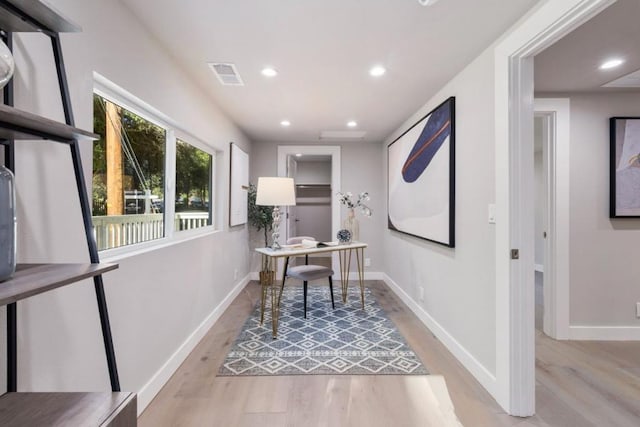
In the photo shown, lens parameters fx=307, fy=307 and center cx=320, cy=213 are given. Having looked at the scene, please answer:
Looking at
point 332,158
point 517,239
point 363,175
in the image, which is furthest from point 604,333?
point 332,158

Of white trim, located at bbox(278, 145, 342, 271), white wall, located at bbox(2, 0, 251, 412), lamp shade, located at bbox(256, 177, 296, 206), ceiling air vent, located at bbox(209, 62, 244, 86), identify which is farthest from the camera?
white trim, located at bbox(278, 145, 342, 271)

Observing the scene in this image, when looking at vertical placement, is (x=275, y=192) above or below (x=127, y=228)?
above

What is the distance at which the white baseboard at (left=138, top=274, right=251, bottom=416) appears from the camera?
5.93 ft

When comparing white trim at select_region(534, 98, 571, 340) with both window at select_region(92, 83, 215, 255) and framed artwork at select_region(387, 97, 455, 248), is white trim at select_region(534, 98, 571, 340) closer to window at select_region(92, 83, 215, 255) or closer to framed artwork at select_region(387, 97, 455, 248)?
framed artwork at select_region(387, 97, 455, 248)

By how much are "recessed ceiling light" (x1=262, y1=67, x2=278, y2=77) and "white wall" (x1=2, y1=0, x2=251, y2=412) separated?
2.04 ft

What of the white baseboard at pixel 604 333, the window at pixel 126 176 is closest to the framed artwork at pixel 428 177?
the white baseboard at pixel 604 333

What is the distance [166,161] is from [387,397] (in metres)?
2.28

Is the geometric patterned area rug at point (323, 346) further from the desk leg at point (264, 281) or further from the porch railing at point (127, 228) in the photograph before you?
the porch railing at point (127, 228)

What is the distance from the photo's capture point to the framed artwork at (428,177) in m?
2.52

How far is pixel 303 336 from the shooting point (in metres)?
2.76

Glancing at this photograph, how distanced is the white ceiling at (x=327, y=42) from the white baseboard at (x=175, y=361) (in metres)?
2.10

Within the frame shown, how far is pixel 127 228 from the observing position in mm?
1863

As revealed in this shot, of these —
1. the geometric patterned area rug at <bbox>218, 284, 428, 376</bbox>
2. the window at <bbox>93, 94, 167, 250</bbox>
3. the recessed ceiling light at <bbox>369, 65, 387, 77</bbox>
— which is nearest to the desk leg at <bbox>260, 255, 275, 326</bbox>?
the geometric patterned area rug at <bbox>218, 284, 428, 376</bbox>

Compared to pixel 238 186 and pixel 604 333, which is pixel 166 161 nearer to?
pixel 238 186
